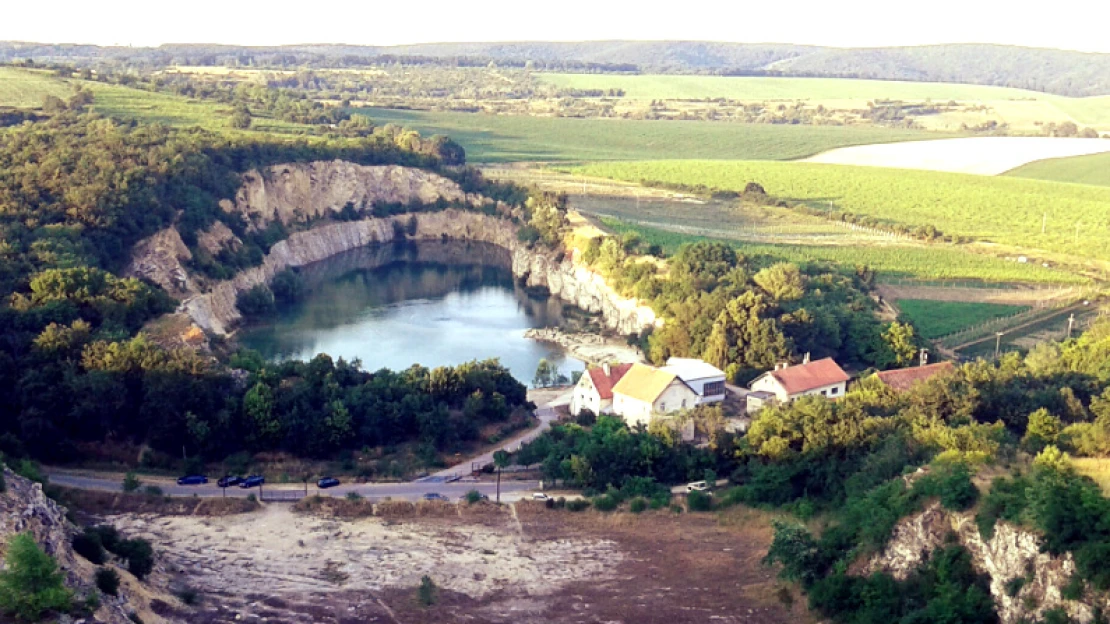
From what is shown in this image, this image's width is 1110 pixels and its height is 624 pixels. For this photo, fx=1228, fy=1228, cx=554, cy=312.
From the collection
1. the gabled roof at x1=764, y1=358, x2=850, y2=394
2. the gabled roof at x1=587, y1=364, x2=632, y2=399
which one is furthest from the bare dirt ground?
the gabled roof at x1=764, y1=358, x2=850, y2=394

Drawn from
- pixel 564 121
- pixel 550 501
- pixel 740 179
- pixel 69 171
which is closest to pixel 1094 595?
pixel 550 501

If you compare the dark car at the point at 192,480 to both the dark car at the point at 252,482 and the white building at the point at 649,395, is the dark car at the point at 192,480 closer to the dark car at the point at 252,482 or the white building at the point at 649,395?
the dark car at the point at 252,482

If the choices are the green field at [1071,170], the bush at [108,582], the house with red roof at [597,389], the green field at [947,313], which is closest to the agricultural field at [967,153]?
the green field at [1071,170]

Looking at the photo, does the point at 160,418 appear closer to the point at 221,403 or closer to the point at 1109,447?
the point at 221,403

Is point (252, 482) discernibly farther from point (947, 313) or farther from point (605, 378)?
point (947, 313)

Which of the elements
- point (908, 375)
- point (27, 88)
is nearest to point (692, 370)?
point (908, 375)

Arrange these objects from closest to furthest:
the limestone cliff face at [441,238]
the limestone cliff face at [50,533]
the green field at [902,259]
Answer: the limestone cliff face at [50,533], the limestone cliff face at [441,238], the green field at [902,259]
